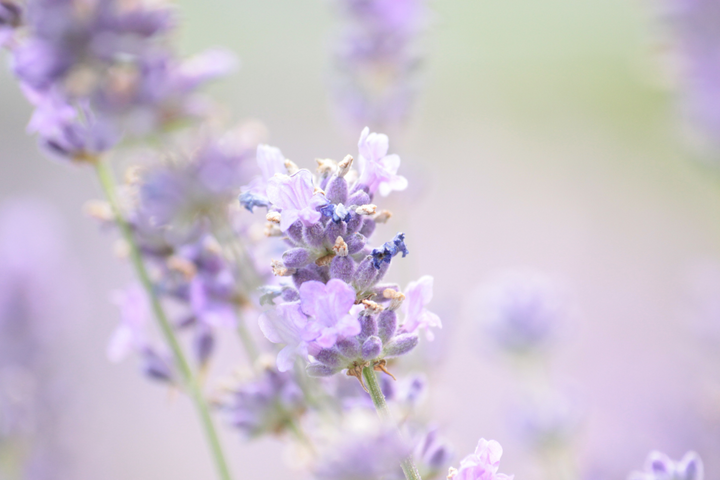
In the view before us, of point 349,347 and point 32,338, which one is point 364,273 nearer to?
point 349,347

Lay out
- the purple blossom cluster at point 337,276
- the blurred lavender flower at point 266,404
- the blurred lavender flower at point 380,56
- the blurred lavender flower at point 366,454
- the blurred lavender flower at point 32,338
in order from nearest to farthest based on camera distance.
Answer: the blurred lavender flower at point 366,454
the purple blossom cluster at point 337,276
the blurred lavender flower at point 266,404
the blurred lavender flower at point 32,338
the blurred lavender flower at point 380,56

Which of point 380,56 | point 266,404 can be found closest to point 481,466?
point 266,404

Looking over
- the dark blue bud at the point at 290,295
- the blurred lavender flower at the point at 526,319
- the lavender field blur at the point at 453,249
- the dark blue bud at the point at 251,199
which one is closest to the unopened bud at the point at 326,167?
the lavender field blur at the point at 453,249

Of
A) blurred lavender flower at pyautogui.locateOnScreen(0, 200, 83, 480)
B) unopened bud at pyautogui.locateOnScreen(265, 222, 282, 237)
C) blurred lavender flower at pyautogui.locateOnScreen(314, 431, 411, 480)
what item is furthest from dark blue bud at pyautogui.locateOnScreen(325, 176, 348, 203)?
blurred lavender flower at pyautogui.locateOnScreen(0, 200, 83, 480)

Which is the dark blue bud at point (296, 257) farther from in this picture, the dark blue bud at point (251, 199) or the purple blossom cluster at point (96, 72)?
the purple blossom cluster at point (96, 72)

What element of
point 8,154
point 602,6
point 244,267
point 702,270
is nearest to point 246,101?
point 8,154

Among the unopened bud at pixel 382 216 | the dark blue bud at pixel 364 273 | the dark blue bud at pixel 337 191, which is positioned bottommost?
the dark blue bud at pixel 364 273

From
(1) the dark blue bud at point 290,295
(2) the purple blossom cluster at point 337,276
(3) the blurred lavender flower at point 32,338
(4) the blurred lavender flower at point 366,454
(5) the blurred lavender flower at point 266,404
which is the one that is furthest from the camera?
(3) the blurred lavender flower at point 32,338

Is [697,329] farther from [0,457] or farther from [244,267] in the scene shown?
[0,457]
